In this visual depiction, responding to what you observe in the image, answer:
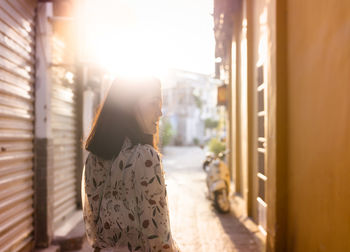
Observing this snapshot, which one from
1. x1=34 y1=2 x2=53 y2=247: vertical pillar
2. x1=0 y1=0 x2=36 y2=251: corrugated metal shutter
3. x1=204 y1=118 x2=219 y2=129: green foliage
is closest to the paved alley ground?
x1=34 y1=2 x2=53 y2=247: vertical pillar

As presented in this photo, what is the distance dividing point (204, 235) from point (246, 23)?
441cm

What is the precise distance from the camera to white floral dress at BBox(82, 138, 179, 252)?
1.58m

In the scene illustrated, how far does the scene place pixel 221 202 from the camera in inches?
291

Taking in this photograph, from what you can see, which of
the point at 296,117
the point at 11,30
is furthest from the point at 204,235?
the point at 11,30

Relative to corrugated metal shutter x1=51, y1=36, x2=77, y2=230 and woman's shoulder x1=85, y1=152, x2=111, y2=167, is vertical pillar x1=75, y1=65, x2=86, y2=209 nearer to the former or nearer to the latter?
corrugated metal shutter x1=51, y1=36, x2=77, y2=230

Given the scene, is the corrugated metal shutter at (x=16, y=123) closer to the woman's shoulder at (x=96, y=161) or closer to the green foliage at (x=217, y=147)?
the woman's shoulder at (x=96, y=161)

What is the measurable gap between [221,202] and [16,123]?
15.2ft

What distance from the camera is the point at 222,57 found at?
15.5 metres

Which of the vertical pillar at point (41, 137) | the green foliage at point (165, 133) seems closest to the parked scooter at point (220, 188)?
the vertical pillar at point (41, 137)

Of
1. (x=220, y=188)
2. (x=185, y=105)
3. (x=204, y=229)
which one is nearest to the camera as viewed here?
(x=204, y=229)

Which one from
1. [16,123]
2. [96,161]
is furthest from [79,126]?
[96,161]

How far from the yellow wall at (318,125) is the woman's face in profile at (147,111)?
184 centimetres

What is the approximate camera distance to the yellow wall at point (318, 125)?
288 cm

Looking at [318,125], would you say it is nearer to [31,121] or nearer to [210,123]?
[31,121]
